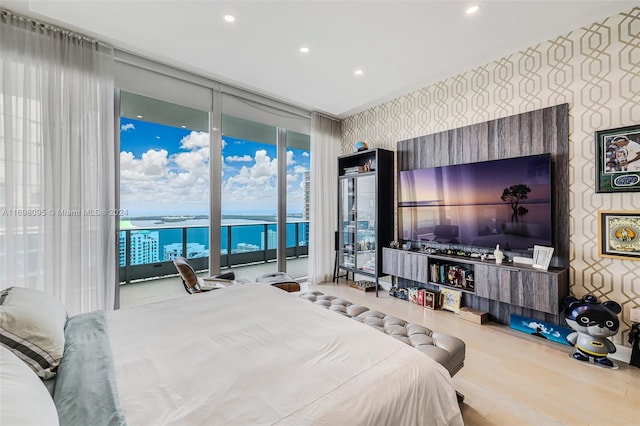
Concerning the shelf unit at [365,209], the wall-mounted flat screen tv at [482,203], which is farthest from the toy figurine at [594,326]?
the shelf unit at [365,209]

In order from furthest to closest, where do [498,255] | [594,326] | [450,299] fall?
[450,299] < [498,255] < [594,326]

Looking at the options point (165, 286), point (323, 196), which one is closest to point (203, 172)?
point (165, 286)

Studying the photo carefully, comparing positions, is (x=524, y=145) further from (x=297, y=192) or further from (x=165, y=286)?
(x=165, y=286)

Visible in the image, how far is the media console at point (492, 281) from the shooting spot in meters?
2.56

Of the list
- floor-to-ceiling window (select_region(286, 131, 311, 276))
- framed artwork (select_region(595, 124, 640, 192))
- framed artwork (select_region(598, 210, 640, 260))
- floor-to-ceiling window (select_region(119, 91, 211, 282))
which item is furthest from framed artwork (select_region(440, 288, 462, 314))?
floor-to-ceiling window (select_region(119, 91, 211, 282))

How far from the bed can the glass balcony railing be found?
2497 millimetres

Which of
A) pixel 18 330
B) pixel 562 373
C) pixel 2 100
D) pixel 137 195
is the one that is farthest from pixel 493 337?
pixel 2 100

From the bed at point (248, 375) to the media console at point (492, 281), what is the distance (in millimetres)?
1940

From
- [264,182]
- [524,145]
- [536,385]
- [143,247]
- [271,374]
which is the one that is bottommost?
[536,385]

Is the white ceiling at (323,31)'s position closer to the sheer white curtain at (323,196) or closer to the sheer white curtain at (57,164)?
the sheer white curtain at (57,164)

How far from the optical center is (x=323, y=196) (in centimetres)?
490

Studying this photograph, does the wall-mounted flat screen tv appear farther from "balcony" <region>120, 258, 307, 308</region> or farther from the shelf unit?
"balcony" <region>120, 258, 307, 308</region>

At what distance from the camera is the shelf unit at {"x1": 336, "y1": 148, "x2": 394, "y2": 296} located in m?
4.17

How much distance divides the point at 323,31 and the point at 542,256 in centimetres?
299
